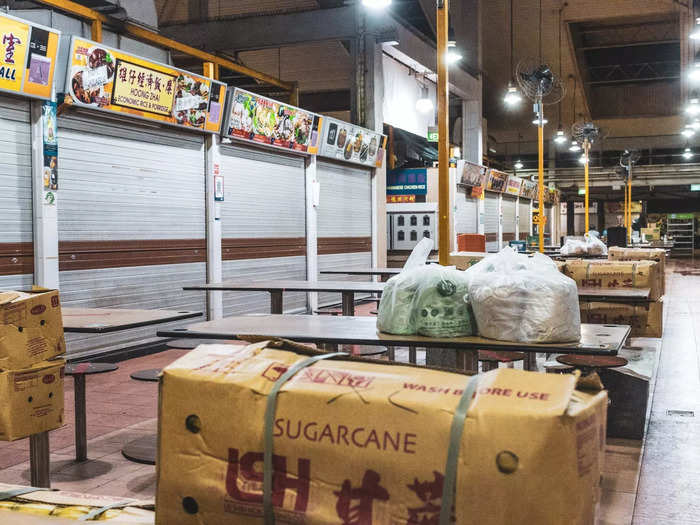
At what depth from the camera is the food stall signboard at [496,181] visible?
2168 cm

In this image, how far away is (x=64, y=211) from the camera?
7.55 meters

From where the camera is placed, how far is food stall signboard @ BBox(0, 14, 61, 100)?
21.6 ft

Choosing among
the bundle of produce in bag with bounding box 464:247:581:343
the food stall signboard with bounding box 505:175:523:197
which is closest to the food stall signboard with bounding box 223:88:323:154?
the bundle of produce in bag with bounding box 464:247:581:343

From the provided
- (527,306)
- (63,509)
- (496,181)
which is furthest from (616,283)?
(496,181)

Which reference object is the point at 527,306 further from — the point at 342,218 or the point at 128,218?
the point at 342,218

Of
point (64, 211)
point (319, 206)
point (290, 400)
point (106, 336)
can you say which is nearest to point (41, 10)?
point (64, 211)

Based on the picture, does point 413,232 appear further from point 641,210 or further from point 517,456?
point 641,210

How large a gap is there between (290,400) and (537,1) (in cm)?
2106

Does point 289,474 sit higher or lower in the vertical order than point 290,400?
lower

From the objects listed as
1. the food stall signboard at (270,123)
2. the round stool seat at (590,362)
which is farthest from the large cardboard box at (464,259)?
the food stall signboard at (270,123)

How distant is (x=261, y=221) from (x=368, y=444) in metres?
9.47

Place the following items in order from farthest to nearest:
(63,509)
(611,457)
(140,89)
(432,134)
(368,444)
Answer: (432,134) → (140,89) → (611,457) → (63,509) → (368,444)

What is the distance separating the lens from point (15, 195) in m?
7.06

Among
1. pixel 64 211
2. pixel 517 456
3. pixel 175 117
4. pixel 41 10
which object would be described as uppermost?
pixel 41 10
